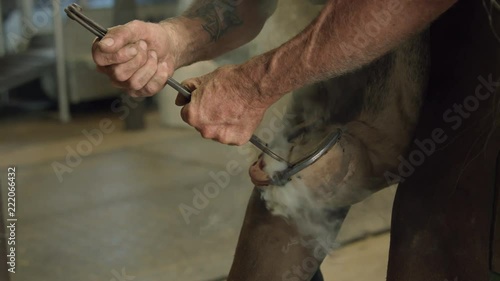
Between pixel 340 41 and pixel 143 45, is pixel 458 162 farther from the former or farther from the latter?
pixel 143 45

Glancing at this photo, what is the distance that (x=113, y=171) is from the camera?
1.85 metres

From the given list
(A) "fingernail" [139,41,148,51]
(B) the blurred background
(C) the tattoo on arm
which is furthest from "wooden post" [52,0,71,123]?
(A) "fingernail" [139,41,148,51]

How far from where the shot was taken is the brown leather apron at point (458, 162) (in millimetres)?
601

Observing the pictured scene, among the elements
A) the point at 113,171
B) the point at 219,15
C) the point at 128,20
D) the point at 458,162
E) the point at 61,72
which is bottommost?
the point at 113,171

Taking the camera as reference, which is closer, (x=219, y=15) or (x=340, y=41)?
(x=340, y=41)

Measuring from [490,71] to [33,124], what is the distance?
1.77 meters

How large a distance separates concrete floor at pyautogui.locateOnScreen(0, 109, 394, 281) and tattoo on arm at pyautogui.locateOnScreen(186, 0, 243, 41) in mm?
237

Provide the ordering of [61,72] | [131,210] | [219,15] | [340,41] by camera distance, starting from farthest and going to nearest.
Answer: [61,72] → [131,210] → [219,15] → [340,41]

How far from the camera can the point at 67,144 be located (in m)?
2.02

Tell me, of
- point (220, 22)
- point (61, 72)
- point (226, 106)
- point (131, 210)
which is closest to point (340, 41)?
point (226, 106)

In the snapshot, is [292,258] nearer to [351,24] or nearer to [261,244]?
[261,244]

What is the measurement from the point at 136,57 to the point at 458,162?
0.94 ft

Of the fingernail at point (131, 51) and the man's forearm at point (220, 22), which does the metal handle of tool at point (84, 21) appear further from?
the man's forearm at point (220, 22)

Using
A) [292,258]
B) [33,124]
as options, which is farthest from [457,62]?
[33,124]
